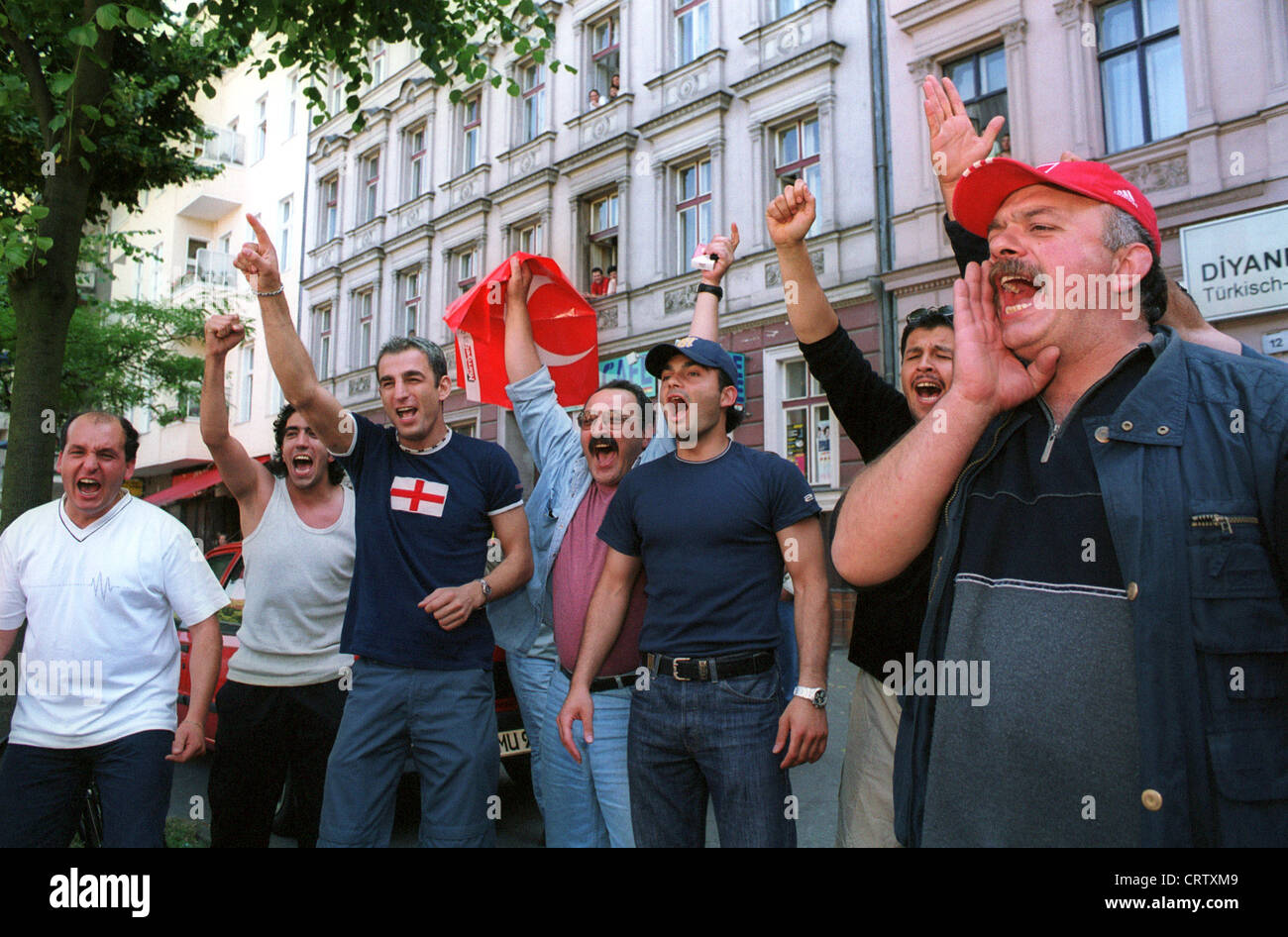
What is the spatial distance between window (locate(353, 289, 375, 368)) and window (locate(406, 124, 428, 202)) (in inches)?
111

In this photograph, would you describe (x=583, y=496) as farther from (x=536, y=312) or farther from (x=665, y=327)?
(x=665, y=327)

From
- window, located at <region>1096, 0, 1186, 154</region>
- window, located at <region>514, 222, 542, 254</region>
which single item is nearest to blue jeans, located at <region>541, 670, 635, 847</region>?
window, located at <region>1096, 0, 1186, 154</region>

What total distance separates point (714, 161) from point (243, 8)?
9681mm

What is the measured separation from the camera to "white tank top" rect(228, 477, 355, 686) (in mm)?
3758

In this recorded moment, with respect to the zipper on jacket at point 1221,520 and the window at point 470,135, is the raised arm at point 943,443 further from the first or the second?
the window at point 470,135

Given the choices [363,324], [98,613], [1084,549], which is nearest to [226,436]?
[98,613]

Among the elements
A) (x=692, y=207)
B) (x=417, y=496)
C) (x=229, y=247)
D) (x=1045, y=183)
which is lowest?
(x=417, y=496)

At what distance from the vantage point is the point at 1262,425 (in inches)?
56.7

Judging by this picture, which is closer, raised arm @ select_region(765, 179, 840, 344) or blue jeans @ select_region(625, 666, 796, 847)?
raised arm @ select_region(765, 179, 840, 344)

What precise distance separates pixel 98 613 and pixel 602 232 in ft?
48.0

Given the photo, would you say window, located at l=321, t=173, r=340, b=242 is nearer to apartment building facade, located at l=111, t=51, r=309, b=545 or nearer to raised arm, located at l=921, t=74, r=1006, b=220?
apartment building facade, located at l=111, t=51, r=309, b=545

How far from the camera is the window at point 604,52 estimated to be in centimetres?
1698

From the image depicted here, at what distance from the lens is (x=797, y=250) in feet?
8.28

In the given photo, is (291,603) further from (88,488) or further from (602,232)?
(602,232)
